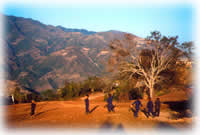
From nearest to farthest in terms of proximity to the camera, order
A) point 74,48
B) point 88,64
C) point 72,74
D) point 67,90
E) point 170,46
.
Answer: point 170,46
point 67,90
point 72,74
point 88,64
point 74,48

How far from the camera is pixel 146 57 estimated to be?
24406 millimetres

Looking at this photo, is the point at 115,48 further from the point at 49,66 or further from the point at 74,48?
the point at 74,48

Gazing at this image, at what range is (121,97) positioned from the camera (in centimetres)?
2598

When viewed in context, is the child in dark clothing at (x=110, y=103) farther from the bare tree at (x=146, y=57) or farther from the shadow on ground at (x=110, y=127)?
the bare tree at (x=146, y=57)

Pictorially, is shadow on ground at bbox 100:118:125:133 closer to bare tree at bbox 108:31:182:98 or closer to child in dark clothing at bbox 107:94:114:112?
child in dark clothing at bbox 107:94:114:112

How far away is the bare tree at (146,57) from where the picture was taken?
21.8m

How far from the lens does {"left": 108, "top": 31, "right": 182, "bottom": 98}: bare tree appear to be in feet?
71.6

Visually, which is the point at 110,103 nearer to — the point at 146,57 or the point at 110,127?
the point at 110,127

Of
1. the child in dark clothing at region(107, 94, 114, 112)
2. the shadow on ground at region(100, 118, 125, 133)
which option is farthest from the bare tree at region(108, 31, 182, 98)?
the shadow on ground at region(100, 118, 125, 133)

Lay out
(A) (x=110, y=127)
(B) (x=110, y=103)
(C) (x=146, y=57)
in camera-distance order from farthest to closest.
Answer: (C) (x=146, y=57), (B) (x=110, y=103), (A) (x=110, y=127)

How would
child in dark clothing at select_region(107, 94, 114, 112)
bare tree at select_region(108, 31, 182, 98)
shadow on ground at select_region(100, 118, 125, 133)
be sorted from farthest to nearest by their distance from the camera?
1. bare tree at select_region(108, 31, 182, 98)
2. child in dark clothing at select_region(107, 94, 114, 112)
3. shadow on ground at select_region(100, 118, 125, 133)

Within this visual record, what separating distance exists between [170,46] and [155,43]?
5.58 feet

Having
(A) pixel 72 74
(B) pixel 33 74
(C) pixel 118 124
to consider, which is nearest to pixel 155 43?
(C) pixel 118 124

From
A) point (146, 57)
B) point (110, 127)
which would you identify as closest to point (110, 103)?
point (110, 127)
